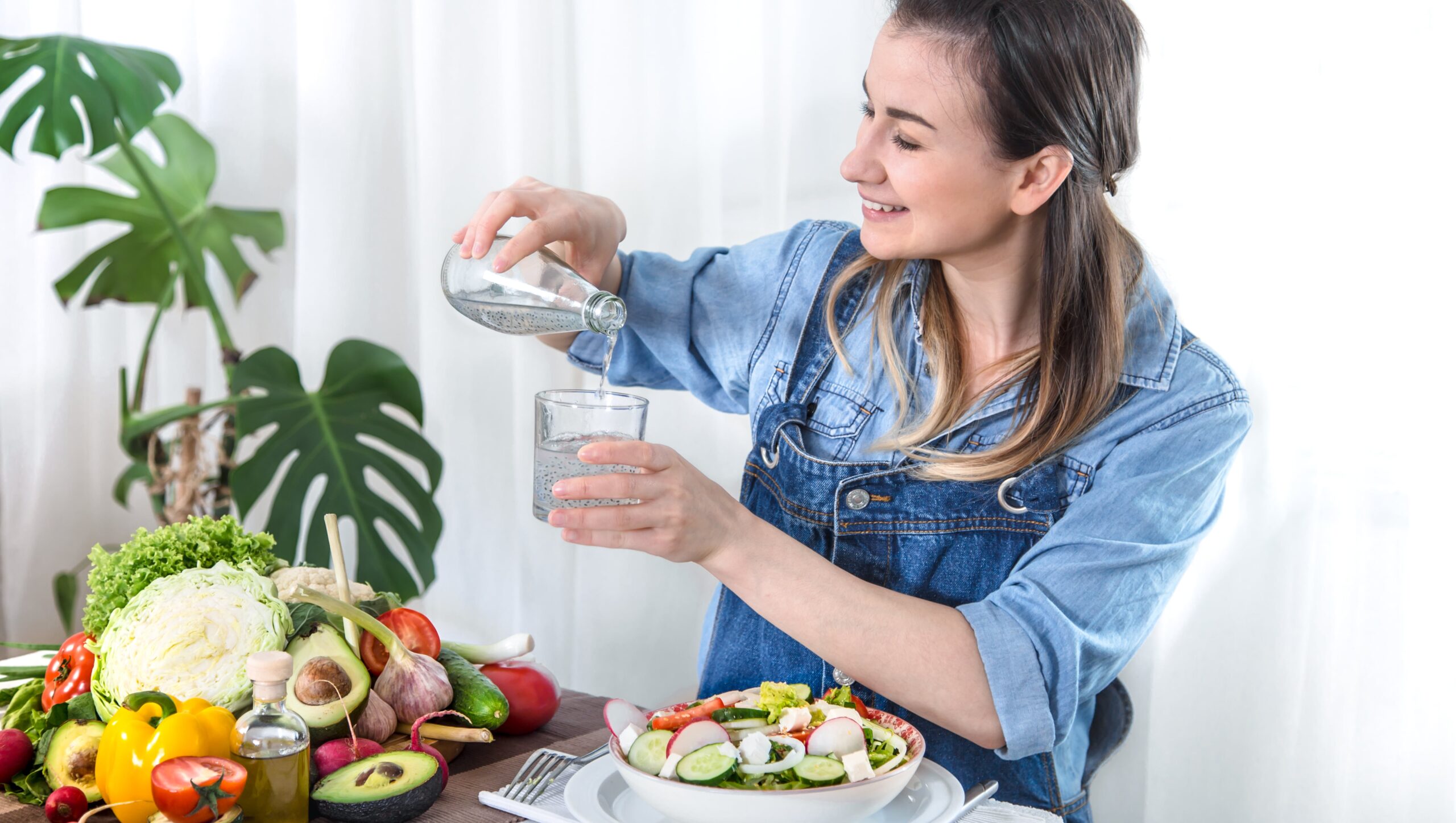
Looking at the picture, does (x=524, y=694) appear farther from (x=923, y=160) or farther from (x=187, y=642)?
(x=923, y=160)

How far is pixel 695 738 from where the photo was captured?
0.95m

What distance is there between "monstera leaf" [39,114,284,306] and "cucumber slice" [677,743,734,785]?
1.79m

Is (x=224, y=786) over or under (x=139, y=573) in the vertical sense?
under

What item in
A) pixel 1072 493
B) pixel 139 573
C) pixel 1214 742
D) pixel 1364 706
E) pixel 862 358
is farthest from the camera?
pixel 1214 742

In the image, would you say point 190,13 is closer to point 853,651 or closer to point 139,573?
point 139,573

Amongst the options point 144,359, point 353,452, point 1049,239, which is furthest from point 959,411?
point 144,359

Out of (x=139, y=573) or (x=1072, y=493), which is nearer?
(x=139, y=573)

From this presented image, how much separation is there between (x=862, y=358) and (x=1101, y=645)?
435 millimetres

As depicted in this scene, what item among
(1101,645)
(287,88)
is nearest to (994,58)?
(1101,645)

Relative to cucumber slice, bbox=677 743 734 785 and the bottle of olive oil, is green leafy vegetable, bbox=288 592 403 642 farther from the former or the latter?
cucumber slice, bbox=677 743 734 785

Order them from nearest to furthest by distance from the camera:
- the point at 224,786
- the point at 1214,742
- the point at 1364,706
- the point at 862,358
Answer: the point at 224,786, the point at 862,358, the point at 1364,706, the point at 1214,742

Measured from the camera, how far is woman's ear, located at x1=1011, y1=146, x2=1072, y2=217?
122 centimetres

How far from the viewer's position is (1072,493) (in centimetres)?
125

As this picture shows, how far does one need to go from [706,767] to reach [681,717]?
106 millimetres
